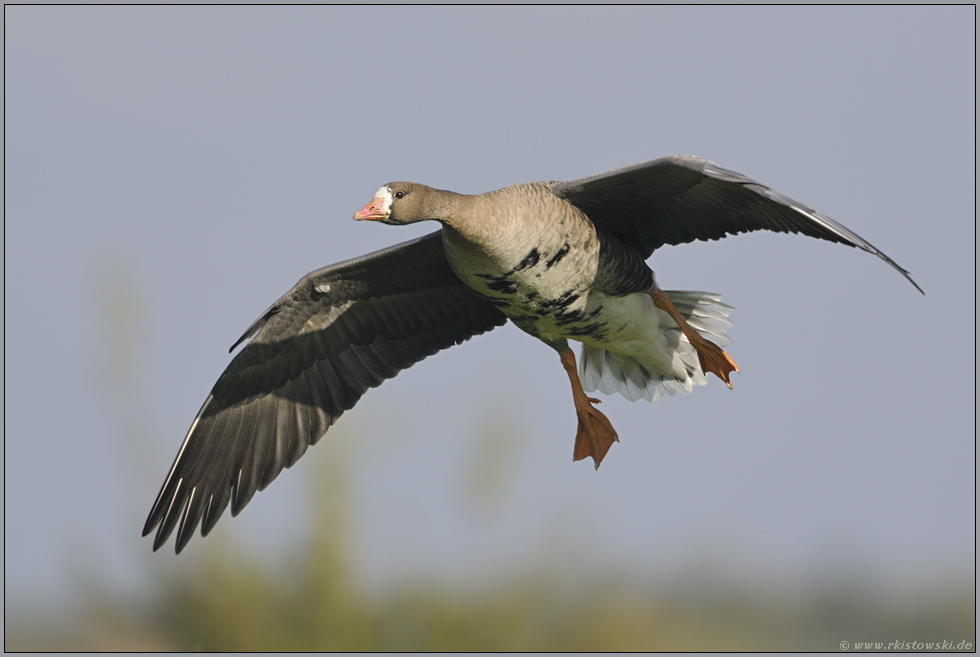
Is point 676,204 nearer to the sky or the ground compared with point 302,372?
nearer to the sky

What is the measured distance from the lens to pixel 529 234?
296 inches

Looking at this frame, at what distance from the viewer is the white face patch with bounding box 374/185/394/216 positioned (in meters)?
7.47

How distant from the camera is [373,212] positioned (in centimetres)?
747

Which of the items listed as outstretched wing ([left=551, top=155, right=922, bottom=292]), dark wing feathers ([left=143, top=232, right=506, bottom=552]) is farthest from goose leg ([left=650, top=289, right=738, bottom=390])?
dark wing feathers ([left=143, top=232, right=506, bottom=552])

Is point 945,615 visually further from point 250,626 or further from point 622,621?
point 250,626

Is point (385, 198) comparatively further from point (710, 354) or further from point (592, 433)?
point (592, 433)

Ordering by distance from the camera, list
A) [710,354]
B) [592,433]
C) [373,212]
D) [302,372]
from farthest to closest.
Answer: [592,433] → [302,372] → [710,354] → [373,212]

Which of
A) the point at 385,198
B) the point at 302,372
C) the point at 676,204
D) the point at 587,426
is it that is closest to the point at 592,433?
the point at 587,426

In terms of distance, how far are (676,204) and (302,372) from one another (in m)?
3.50

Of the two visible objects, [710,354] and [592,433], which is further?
[592,433]

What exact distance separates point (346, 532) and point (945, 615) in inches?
1056

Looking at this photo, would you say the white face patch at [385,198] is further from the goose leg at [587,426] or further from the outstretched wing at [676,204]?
the goose leg at [587,426]

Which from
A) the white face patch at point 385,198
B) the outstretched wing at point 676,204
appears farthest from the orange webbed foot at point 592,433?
the white face patch at point 385,198

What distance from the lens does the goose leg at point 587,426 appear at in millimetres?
9500
